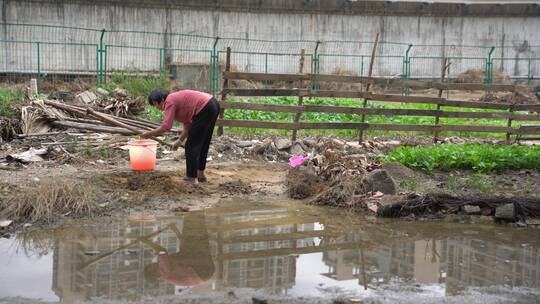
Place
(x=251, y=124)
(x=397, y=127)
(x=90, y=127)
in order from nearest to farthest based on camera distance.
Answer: (x=90, y=127) → (x=251, y=124) → (x=397, y=127)

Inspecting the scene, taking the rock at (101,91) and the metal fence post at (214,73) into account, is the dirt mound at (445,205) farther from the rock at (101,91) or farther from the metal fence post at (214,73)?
the metal fence post at (214,73)

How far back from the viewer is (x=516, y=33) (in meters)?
31.4

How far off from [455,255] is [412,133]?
902 cm

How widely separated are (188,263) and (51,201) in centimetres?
225

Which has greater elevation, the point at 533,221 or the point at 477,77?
the point at 477,77

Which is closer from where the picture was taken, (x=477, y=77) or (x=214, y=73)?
(x=214, y=73)

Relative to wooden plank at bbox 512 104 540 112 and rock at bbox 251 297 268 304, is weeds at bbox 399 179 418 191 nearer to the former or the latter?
rock at bbox 251 297 268 304

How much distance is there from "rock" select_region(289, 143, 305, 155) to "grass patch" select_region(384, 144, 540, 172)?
1.80m

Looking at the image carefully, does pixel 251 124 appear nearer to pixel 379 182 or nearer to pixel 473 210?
pixel 379 182

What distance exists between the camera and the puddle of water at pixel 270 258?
516 cm

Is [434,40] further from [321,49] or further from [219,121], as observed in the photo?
[219,121]

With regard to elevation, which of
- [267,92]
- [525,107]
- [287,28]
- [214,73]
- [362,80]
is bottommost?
[525,107]

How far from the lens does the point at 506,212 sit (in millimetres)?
7566

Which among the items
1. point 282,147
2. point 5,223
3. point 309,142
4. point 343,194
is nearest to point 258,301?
point 5,223
